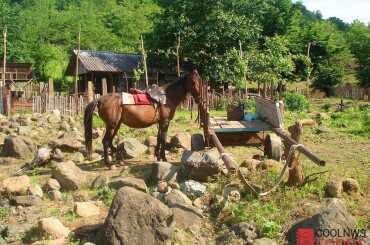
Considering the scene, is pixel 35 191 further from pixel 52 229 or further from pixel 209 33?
pixel 209 33

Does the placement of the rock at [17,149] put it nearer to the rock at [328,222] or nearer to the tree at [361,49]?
the rock at [328,222]

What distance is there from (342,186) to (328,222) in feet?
5.36

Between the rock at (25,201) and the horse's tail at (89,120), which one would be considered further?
the horse's tail at (89,120)

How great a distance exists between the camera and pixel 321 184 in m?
6.33

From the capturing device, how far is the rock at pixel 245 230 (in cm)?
513

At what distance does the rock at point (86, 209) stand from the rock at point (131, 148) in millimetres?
3475

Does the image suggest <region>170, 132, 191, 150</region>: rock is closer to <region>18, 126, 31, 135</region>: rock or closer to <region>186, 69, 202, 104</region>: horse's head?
<region>186, 69, 202, 104</region>: horse's head

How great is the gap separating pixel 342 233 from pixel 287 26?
2816 cm

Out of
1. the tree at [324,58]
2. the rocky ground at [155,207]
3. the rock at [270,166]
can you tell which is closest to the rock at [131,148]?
the rocky ground at [155,207]

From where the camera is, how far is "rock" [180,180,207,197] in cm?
635

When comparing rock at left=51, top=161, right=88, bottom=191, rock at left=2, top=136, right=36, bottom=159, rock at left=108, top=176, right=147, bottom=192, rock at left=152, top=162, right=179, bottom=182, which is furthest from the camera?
rock at left=2, top=136, right=36, bottom=159

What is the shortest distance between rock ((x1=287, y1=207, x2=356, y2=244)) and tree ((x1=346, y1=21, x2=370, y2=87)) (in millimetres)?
35724

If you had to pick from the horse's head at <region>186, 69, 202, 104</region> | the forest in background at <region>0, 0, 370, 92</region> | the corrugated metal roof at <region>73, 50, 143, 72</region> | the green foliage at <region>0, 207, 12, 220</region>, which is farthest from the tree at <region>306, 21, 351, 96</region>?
the green foliage at <region>0, 207, 12, 220</region>

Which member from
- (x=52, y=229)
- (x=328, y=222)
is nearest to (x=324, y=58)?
(x=328, y=222)
